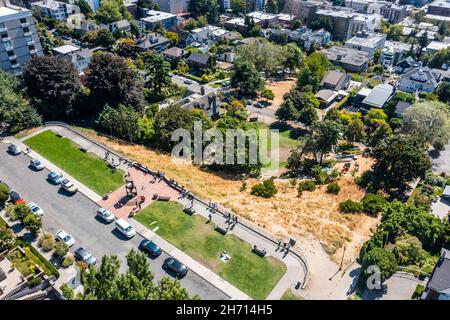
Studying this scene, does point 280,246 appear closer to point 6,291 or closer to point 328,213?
point 328,213

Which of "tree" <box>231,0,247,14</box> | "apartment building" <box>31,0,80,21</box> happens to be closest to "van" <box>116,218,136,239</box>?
"apartment building" <box>31,0,80,21</box>

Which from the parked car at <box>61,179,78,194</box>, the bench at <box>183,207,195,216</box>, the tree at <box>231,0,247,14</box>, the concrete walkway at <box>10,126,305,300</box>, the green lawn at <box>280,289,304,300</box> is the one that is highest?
the tree at <box>231,0,247,14</box>

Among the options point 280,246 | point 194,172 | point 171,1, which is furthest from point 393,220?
point 171,1

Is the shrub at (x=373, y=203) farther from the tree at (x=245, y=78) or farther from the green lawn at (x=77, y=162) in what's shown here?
the tree at (x=245, y=78)

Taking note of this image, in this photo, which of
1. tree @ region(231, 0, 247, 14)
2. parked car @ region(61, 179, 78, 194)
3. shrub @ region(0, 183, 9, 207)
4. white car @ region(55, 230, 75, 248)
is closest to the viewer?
white car @ region(55, 230, 75, 248)

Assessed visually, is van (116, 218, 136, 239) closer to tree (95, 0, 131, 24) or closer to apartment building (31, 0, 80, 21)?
tree (95, 0, 131, 24)

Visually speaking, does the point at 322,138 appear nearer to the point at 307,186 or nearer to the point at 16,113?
the point at 307,186

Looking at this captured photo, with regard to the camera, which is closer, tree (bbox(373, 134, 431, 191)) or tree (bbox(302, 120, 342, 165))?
tree (bbox(373, 134, 431, 191))

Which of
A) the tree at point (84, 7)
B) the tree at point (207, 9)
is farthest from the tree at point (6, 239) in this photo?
the tree at point (207, 9)
